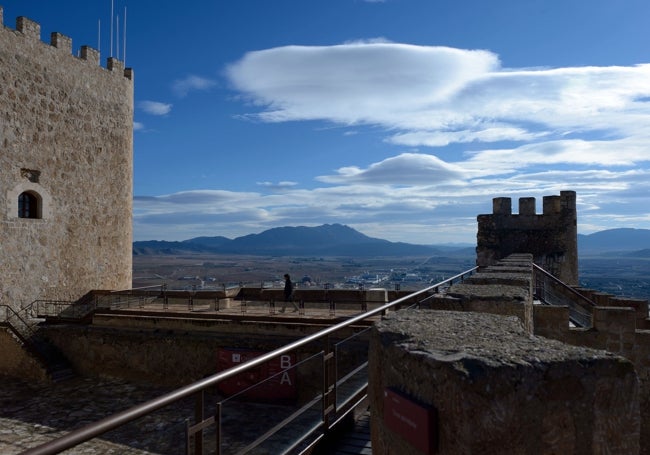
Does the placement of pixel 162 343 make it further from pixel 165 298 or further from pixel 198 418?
Answer: pixel 198 418

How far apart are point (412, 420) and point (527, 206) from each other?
55.6 feet

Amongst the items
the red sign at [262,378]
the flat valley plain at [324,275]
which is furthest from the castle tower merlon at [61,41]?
the red sign at [262,378]

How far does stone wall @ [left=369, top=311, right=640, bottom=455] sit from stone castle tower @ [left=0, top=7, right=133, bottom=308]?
17.4 metres

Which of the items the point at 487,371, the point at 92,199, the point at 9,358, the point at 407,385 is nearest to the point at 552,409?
the point at 487,371

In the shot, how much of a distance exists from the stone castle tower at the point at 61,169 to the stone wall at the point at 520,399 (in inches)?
686

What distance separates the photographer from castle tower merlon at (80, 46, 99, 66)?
63.9 ft

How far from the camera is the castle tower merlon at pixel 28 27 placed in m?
16.8

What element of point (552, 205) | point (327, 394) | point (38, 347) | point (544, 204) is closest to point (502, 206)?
point (544, 204)

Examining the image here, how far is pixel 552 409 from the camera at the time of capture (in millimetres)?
1853

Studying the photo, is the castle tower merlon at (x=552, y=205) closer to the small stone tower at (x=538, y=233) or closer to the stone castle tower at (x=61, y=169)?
the small stone tower at (x=538, y=233)

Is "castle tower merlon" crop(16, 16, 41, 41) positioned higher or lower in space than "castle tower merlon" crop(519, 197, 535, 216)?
higher

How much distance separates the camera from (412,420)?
204cm

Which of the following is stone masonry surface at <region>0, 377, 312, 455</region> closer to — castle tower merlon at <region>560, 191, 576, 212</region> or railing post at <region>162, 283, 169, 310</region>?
railing post at <region>162, 283, 169, 310</region>

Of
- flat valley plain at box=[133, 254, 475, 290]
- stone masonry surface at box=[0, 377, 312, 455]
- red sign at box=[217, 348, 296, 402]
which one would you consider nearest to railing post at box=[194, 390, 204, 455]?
stone masonry surface at box=[0, 377, 312, 455]
